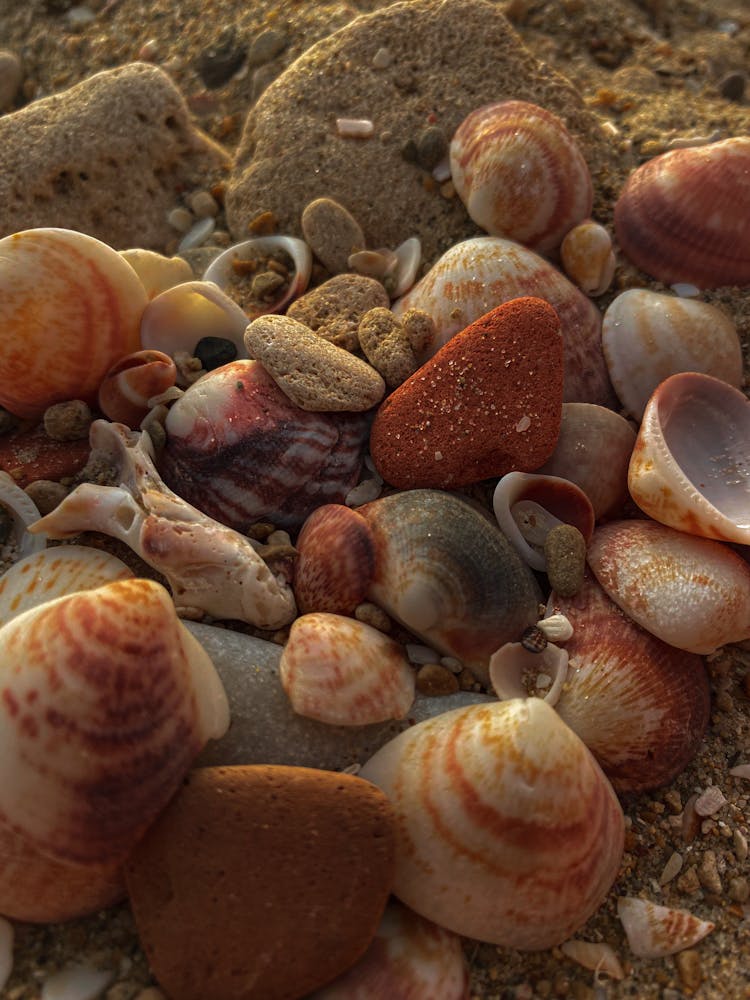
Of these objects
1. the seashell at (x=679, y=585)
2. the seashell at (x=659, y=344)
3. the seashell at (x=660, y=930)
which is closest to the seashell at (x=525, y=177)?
the seashell at (x=659, y=344)

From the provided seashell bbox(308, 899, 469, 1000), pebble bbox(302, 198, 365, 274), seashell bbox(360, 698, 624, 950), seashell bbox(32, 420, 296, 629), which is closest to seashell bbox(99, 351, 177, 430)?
seashell bbox(32, 420, 296, 629)

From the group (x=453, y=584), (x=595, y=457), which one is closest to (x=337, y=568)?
(x=453, y=584)

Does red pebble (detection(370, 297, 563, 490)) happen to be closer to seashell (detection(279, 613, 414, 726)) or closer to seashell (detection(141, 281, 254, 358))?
seashell (detection(279, 613, 414, 726))

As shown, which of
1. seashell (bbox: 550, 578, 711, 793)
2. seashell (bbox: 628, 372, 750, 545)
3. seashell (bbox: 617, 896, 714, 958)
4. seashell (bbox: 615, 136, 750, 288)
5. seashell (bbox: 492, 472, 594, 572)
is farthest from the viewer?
seashell (bbox: 615, 136, 750, 288)

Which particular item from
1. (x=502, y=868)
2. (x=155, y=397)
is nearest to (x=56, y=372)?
(x=155, y=397)

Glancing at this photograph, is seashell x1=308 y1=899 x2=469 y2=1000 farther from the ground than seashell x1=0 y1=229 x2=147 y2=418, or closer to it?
closer to it

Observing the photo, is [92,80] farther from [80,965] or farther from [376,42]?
[80,965]

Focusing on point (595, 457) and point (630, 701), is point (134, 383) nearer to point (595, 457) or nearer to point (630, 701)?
point (595, 457)
